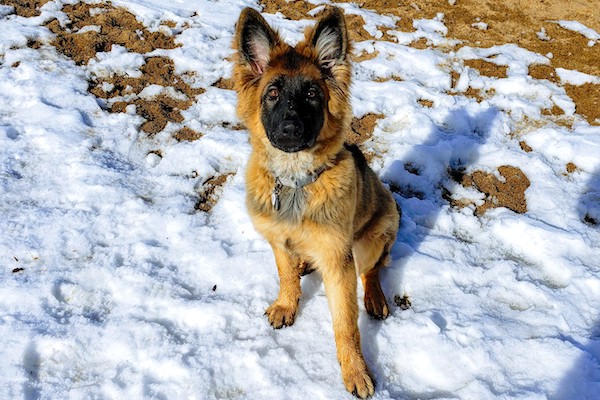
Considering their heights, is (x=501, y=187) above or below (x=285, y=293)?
above

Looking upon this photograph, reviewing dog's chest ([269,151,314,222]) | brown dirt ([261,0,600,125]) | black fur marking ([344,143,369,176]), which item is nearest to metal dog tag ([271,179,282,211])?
dog's chest ([269,151,314,222])

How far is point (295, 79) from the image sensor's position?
10.00 ft

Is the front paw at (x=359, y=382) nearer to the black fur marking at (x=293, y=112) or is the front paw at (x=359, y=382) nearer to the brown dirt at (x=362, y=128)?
the black fur marking at (x=293, y=112)

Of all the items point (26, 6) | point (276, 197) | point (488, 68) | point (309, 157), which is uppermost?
point (309, 157)

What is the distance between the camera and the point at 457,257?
4.00 meters

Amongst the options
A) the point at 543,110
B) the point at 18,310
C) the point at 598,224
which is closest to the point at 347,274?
the point at 18,310

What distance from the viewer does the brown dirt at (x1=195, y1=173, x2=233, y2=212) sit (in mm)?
4516

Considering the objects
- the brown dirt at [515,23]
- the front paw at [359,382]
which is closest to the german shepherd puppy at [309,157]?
the front paw at [359,382]

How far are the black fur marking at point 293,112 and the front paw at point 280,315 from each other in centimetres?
123

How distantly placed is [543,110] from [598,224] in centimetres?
200

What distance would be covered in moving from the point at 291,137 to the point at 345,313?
3.98 ft

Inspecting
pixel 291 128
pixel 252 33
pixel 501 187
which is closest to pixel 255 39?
pixel 252 33

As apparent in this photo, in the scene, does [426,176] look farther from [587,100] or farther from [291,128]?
[587,100]

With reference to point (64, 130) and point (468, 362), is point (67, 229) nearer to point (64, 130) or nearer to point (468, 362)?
point (64, 130)
